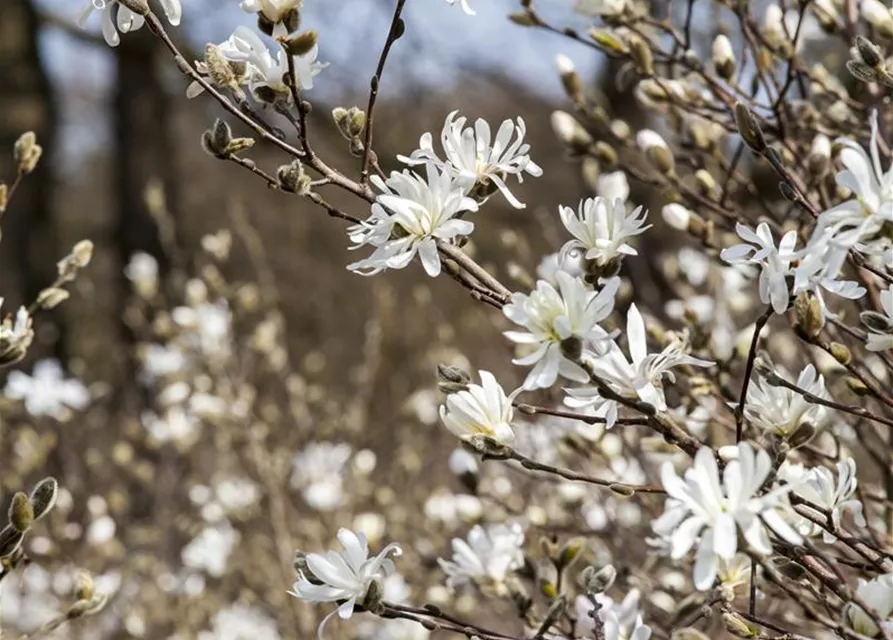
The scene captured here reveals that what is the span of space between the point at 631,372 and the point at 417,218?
0.81 ft

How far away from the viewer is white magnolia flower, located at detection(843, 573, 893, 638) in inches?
31.6

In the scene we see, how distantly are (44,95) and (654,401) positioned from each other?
712 cm

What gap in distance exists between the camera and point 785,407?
945 millimetres

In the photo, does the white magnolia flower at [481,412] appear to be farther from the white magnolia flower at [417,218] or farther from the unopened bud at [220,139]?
the unopened bud at [220,139]

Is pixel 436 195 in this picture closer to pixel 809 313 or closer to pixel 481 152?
pixel 481 152

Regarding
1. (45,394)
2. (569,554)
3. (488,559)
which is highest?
(569,554)

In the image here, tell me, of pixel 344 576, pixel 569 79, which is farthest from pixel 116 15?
pixel 569 79

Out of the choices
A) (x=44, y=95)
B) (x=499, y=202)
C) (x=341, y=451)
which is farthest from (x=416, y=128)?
(x=341, y=451)

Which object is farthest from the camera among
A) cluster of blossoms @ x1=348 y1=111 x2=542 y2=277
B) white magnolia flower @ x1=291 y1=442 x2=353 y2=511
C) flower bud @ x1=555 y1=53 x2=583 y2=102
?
white magnolia flower @ x1=291 y1=442 x2=353 y2=511

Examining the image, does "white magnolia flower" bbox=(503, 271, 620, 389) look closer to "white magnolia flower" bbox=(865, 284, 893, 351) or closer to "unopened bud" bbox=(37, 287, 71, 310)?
"white magnolia flower" bbox=(865, 284, 893, 351)

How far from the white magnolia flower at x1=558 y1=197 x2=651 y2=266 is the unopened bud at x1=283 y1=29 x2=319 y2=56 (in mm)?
293

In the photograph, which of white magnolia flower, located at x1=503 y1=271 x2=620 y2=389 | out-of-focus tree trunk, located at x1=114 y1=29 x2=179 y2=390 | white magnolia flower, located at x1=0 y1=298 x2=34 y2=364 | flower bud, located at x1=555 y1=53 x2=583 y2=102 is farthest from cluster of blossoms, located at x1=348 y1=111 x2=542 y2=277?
out-of-focus tree trunk, located at x1=114 y1=29 x2=179 y2=390

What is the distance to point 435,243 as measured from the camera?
0.92 m

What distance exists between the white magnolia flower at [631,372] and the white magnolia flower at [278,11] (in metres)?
0.44
